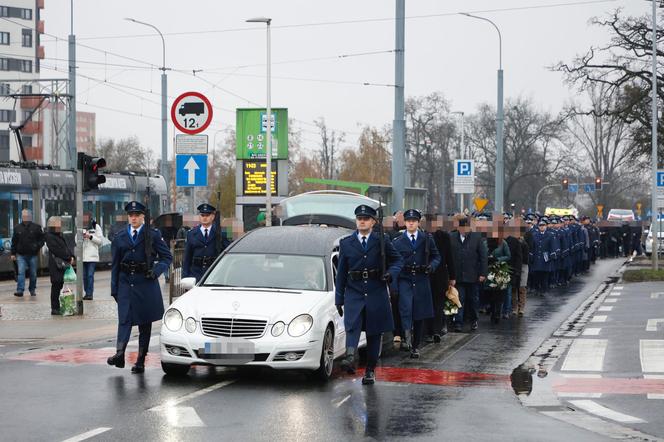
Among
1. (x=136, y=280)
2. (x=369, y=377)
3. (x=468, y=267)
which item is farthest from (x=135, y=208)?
(x=468, y=267)

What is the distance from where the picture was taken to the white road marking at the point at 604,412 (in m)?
10.1

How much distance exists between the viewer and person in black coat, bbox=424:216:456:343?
16656 mm

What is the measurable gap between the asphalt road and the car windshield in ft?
3.04

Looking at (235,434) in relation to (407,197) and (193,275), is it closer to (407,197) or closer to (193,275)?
(193,275)

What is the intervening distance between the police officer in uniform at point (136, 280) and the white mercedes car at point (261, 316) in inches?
14.7

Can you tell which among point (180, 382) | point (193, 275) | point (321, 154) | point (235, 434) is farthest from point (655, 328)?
point (321, 154)

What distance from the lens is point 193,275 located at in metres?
15.4

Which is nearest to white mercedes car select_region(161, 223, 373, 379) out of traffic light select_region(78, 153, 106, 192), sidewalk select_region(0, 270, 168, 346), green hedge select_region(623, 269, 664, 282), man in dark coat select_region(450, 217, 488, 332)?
sidewalk select_region(0, 270, 168, 346)

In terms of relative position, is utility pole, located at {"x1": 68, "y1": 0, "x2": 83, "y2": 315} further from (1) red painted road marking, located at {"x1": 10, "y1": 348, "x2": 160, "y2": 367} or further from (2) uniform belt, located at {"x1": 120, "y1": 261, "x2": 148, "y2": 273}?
(2) uniform belt, located at {"x1": 120, "y1": 261, "x2": 148, "y2": 273}

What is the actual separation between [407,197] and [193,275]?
29794mm

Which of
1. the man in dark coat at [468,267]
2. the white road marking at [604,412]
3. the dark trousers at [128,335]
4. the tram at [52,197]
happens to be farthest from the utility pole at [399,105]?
the white road marking at [604,412]

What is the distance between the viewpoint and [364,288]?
12.3 meters

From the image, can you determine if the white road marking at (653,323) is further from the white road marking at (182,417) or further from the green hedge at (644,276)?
the green hedge at (644,276)

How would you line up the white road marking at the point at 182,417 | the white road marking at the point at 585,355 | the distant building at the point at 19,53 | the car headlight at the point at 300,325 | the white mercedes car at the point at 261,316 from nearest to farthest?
the white road marking at the point at 182,417 < the white mercedes car at the point at 261,316 < the car headlight at the point at 300,325 < the white road marking at the point at 585,355 < the distant building at the point at 19,53
